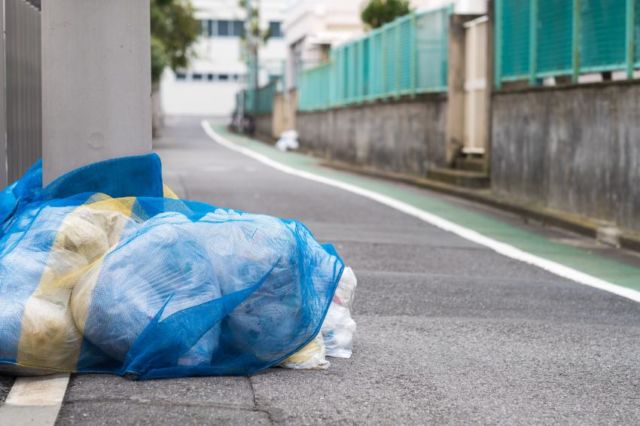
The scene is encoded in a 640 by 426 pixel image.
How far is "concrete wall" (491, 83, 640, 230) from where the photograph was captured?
1191cm

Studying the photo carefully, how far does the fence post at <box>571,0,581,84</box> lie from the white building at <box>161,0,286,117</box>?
262ft

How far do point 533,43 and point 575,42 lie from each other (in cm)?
157

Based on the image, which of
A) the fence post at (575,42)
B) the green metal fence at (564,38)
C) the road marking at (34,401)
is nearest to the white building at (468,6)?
the green metal fence at (564,38)

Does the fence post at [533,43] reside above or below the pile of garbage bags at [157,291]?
above

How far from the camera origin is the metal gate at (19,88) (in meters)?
8.56

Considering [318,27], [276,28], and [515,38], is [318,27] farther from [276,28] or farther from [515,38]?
[276,28]

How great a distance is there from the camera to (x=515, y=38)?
642 inches

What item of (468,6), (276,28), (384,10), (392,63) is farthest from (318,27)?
(276,28)

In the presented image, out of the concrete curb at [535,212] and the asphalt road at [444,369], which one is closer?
the asphalt road at [444,369]

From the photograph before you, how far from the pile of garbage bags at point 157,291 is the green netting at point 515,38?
11.0 metres

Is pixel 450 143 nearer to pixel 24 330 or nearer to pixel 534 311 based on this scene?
pixel 534 311

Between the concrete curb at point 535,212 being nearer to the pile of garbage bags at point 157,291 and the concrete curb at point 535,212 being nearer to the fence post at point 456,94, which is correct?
the fence post at point 456,94

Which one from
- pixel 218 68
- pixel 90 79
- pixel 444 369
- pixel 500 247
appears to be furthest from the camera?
pixel 218 68

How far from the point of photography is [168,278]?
4.82 m
